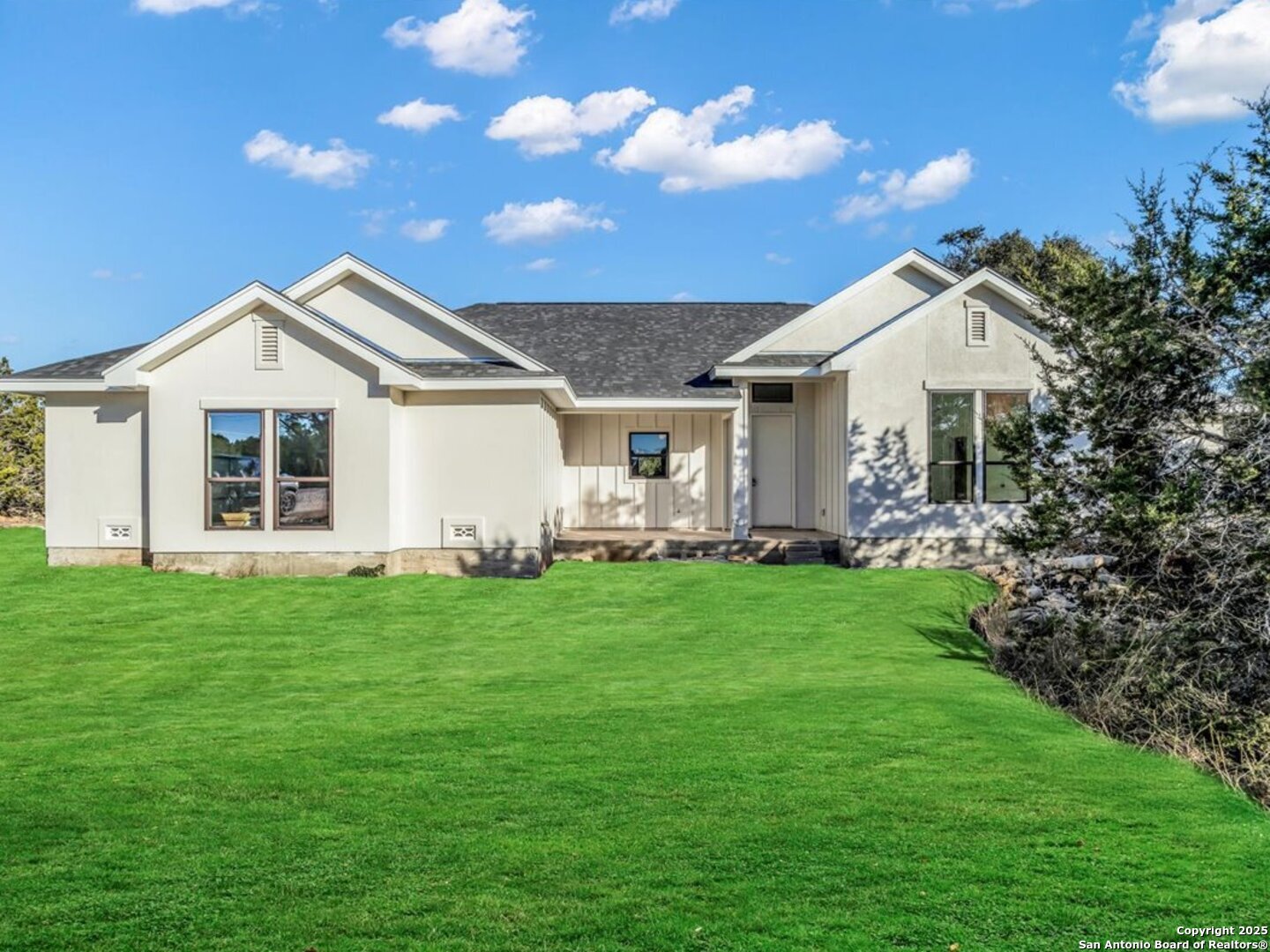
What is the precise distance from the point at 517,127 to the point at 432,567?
16072mm

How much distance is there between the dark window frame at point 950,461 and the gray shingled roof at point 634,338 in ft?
12.7

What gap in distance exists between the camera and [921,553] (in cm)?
1642

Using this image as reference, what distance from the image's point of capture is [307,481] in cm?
1466

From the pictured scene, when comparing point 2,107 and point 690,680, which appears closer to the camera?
point 690,680

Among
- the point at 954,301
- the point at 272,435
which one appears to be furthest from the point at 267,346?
the point at 954,301

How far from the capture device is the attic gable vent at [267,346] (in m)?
14.6

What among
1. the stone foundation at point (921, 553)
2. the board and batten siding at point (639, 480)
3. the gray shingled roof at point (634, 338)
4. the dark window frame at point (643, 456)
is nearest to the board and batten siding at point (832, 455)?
the stone foundation at point (921, 553)

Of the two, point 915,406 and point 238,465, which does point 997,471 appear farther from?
point 238,465

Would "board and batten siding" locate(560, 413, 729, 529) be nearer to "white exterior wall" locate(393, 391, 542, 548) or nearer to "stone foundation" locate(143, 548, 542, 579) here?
"white exterior wall" locate(393, 391, 542, 548)

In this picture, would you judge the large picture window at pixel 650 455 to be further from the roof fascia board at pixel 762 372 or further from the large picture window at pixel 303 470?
the large picture window at pixel 303 470

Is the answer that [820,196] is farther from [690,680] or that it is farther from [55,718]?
[55,718]

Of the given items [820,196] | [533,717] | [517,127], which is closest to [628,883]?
[533,717]

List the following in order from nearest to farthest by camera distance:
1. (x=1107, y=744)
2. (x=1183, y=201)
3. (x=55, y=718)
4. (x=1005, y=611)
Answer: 1. (x=1107, y=744)
2. (x=55, y=718)
3. (x=1183, y=201)
4. (x=1005, y=611)

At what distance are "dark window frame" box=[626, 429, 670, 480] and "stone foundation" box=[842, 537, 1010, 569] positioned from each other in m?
4.93
